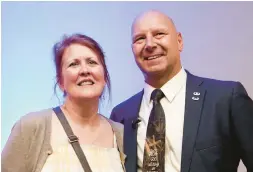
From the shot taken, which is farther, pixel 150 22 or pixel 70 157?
pixel 150 22

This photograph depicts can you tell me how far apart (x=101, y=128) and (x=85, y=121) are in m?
0.09

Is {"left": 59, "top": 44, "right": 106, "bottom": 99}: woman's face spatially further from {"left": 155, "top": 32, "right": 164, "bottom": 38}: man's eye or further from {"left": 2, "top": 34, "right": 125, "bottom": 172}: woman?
{"left": 155, "top": 32, "right": 164, "bottom": 38}: man's eye

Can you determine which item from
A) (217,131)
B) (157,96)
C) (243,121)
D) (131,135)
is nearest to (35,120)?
(131,135)

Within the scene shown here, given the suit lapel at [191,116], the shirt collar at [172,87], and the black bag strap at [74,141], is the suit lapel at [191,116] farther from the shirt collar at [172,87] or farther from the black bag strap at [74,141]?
the black bag strap at [74,141]

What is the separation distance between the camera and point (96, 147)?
5.67ft

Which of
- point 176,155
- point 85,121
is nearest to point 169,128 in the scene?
point 176,155

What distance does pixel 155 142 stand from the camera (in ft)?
5.97

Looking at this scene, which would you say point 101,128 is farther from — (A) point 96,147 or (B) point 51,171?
(B) point 51,171

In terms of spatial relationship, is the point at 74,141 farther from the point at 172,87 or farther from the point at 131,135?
the point at 172,87

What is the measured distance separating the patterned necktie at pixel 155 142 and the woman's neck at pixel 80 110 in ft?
0.96

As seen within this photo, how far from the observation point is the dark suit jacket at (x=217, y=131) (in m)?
1.74

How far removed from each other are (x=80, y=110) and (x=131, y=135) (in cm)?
31

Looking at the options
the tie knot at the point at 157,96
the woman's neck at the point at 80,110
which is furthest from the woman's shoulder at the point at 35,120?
the tie knot at the point at 157,96

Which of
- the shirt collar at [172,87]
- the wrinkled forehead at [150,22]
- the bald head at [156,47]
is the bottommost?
the shirt collar at [172,87]
